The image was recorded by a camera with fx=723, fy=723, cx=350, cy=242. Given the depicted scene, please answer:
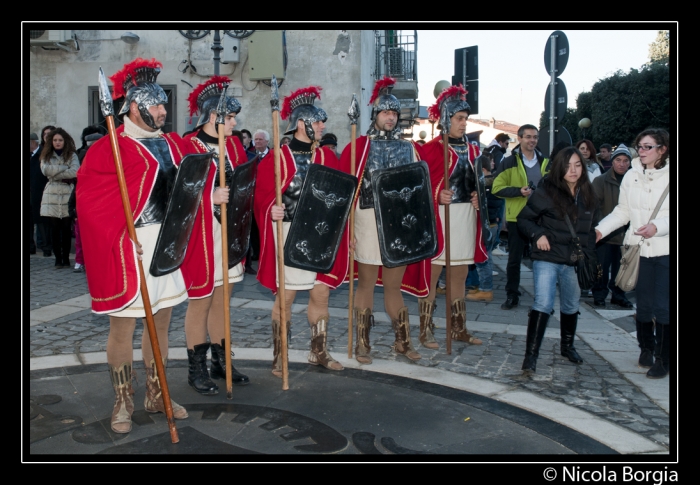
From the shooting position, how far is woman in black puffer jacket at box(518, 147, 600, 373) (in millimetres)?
5465

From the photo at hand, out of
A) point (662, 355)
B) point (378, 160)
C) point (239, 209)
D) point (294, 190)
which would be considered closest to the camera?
point (239, 209)

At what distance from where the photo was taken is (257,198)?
210 inches

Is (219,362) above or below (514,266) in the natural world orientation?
below

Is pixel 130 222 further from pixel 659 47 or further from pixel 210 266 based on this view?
A: pixel 659 47

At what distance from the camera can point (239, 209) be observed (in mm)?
5109

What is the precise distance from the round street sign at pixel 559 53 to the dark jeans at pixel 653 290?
10.9ft

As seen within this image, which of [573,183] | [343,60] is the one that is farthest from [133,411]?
[343,60]

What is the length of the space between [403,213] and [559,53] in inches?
145

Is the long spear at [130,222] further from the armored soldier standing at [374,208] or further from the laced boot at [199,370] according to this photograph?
the armored soldier standing at [374,208]

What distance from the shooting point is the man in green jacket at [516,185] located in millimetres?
7996

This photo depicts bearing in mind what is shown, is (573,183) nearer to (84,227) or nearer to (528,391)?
(528,391)

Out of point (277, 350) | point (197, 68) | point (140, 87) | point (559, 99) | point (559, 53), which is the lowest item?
point (277, 350)

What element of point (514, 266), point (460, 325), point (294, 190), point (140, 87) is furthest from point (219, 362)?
point (514, 266)
